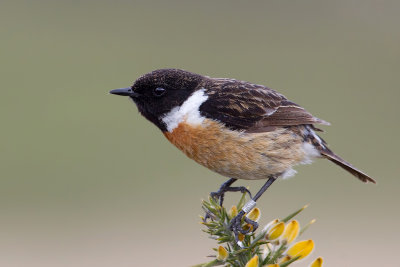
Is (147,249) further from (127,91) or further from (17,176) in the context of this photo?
(127,91)

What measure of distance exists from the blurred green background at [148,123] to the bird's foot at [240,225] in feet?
13.7

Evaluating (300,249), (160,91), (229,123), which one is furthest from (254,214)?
(160,91)

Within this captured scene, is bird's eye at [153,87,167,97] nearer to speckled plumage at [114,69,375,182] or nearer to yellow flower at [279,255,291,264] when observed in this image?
speckled plumage at [114,69,375,182]

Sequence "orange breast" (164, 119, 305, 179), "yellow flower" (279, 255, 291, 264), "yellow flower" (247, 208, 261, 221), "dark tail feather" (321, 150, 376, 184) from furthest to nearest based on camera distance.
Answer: "dark tail feather" (321, 150, 376, 184) < "orange breast" (164, 119, 305, 179) < "yellow flower" (247, 208, 261, 221) < "yellow flower" (279, 255, 291, 264)

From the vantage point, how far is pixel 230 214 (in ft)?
10.8

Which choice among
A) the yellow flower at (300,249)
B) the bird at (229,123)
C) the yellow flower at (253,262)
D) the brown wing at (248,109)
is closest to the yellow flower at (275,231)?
the yellow flower at (300,249)

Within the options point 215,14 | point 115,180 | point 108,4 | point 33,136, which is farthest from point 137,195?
point 108,4

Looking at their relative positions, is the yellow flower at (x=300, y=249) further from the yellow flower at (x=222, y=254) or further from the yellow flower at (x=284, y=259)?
the yellow flower at (x=222, y=254)

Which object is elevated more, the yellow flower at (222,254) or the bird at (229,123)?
the bird at (229,123)

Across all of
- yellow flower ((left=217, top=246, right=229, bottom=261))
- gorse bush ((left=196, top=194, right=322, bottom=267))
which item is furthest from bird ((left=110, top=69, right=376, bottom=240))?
yellow flower ((left=217, top=246, right=229, bottom=261))

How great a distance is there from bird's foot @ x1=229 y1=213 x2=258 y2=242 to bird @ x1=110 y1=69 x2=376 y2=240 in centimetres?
104

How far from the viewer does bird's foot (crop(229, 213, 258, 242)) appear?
323 centimetres

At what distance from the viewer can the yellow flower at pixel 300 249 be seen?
9.75 ft

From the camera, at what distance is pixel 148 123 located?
18297 millimetres
